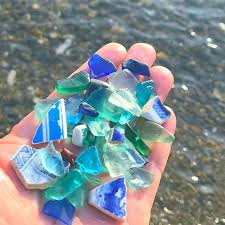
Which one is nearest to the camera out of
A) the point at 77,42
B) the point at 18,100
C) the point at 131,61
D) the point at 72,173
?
the point at 72,173

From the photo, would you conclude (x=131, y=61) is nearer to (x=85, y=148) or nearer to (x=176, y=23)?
(x=85, y=148)

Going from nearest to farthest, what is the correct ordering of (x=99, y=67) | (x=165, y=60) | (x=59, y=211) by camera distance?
(x=59, y=211), (x=99, y=67), (x=165, y=60)

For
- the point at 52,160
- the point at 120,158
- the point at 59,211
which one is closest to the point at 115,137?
the point at 120,158

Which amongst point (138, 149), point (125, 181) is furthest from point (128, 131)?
point (125, 181)

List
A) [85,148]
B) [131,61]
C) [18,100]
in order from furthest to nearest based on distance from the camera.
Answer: [18,100] → [131,61] → [85,148]

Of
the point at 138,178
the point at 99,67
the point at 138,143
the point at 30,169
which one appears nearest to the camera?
the point at 30,169

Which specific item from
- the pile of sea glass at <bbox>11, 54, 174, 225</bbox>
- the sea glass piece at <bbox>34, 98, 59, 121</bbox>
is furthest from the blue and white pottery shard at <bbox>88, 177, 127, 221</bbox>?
the sea glass piece at <bbox>34, 98, 59, 121</bbox>

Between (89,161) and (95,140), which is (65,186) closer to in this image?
(89,161)

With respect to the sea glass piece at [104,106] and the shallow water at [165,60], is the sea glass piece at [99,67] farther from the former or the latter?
the shallow water at [165,60]
